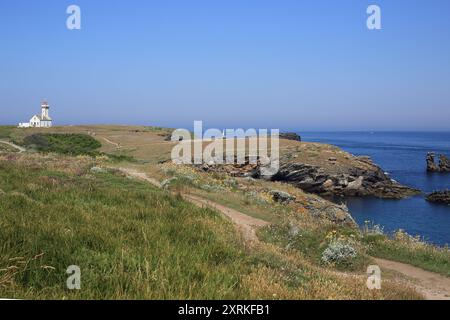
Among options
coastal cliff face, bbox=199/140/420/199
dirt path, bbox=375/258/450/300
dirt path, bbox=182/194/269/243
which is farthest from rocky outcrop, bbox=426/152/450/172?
dirt path, bbox=375/258/450/300

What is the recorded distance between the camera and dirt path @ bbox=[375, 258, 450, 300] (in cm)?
1048

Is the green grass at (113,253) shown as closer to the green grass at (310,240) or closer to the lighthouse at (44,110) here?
the green grass at (310,240)

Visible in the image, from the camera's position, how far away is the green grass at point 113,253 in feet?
19.1

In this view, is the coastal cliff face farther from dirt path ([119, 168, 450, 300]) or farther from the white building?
the white building

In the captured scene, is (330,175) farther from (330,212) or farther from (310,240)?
(310,240)

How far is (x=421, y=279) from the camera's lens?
11.9 meters

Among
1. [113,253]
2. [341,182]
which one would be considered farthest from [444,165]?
[113,253]

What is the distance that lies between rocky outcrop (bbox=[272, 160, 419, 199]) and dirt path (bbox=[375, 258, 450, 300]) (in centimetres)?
4447

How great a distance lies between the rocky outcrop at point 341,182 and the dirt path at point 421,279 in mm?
44466

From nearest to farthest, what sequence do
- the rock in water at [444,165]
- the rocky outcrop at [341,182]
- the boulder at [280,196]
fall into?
the boulder at [280,196]
the rocky outcrop at [341,182]
the rock in water at [444,165]

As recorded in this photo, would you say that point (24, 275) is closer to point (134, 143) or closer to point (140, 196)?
point (140, 196)

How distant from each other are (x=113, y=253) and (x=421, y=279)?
28.8 feet
